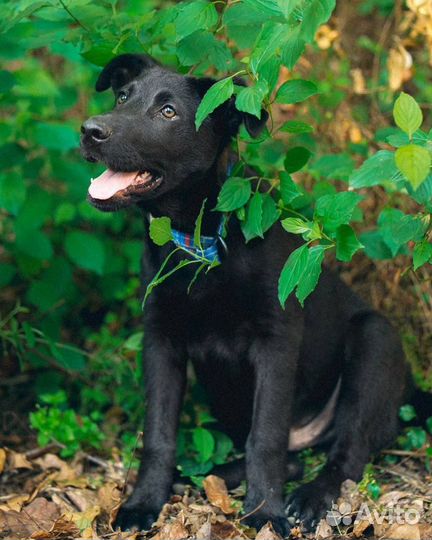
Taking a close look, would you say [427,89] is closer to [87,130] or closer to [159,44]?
[159,44]

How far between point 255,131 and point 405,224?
1.99 ft

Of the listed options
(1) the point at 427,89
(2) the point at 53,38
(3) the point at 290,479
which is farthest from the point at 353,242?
(1) the point at 427,89

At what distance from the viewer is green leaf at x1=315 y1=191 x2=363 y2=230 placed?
111 inches

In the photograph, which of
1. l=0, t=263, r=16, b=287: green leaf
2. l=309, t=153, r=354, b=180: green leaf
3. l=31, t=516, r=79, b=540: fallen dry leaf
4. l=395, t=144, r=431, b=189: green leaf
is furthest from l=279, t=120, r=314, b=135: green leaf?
l=0, t=263, r=16, b=287: green leaf

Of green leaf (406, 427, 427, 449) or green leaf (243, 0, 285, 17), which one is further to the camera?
green leaf (406, 427, 427, 449)

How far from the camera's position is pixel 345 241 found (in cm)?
293

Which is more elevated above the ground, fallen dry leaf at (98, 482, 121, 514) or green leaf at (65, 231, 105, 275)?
green leaf at (65, 231, 105, 275)

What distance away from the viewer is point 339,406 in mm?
3643

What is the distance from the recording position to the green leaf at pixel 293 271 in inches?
108

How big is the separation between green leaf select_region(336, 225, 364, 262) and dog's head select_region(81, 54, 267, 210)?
0.47 metres

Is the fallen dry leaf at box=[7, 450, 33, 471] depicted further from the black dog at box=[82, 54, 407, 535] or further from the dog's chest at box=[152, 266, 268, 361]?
the dog's chest at box=[152, 266, 268, 361]

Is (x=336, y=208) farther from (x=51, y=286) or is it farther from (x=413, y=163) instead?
(x=51, y=286)

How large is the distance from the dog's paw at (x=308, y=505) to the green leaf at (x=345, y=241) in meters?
0.91

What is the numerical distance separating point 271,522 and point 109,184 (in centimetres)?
128
